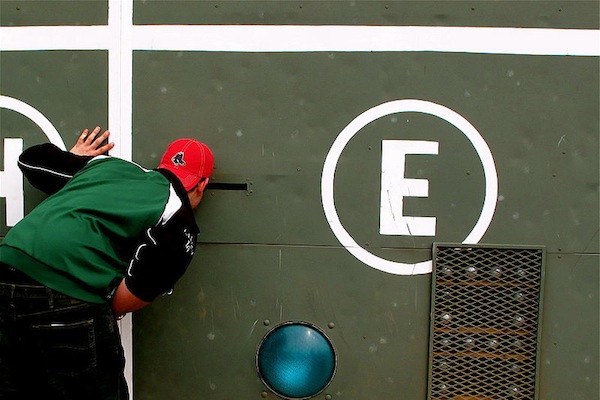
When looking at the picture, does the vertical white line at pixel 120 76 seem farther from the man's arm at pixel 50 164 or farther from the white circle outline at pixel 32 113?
the white circle outline at pixel 32 113

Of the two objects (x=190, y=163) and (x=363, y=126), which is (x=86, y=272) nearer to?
(x=190, y=163)

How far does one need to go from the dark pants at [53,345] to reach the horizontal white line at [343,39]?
0.77 metres

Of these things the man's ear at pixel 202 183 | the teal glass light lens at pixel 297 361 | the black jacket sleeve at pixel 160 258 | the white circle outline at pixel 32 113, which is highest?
the white circle outline at pixel 32 113

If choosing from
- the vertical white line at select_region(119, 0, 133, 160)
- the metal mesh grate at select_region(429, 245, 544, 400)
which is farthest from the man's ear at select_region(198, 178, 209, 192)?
the metal mesh grate at select_region(429, 245, 544, 400)

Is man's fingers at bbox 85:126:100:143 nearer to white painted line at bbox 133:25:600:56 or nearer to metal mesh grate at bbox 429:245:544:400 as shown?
white painted line at bbox 133:25:600:56

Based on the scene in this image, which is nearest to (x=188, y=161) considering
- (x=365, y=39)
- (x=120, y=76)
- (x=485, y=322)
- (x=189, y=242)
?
(x=189, y=242)

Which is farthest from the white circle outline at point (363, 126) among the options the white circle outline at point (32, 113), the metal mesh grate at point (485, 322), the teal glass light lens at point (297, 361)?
the white circle outline at point (32, 113)

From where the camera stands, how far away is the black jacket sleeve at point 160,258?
4.71 feet

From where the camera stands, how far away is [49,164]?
159cm

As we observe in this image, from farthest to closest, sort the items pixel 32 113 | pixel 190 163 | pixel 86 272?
pixel 32 113
pixel 190 163
pixel 86 272

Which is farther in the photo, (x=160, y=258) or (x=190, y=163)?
(x=190, y=163)

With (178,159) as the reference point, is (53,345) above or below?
below

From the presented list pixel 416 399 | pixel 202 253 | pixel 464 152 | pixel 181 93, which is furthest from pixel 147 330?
pixel 464 152

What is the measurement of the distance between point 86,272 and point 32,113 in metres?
0.61
